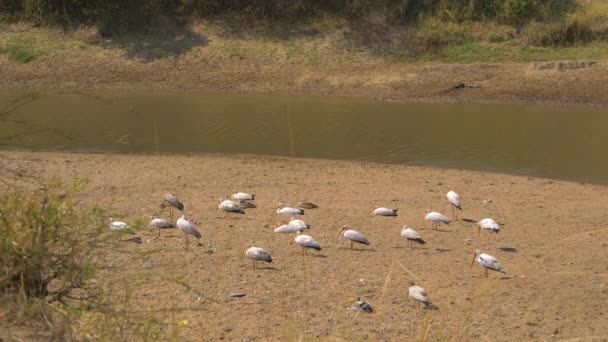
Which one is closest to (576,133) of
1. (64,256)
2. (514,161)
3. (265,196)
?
(514,161)

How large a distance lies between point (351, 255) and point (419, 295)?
6.20 ft

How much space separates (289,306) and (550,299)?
2.63 metres

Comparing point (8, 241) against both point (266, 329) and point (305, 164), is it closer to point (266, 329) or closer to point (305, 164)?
point (266, 329)

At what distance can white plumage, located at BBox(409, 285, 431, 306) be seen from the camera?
8120mm

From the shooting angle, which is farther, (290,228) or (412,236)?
(290,228)

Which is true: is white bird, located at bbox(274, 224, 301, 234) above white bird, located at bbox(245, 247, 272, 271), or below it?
below

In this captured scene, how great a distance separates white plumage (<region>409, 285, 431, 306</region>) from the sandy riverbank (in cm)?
11

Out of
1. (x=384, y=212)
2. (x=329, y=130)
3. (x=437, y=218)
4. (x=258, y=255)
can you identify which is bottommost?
(x=329, y=130)

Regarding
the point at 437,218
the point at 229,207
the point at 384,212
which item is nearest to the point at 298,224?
the point at 229,207

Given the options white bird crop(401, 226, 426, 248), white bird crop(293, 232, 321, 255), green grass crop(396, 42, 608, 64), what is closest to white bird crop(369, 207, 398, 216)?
white bird crop(401, 226, 426, 248)

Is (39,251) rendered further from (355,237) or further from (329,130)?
(329,130)

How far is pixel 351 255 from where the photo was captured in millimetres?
9945

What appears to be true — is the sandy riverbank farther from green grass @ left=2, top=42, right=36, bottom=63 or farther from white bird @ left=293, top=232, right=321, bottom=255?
green grass @ left=2, top=42, right=36, bottom=63

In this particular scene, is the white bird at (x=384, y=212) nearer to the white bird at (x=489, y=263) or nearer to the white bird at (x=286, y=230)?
the white bird at (x=286, y=230)
